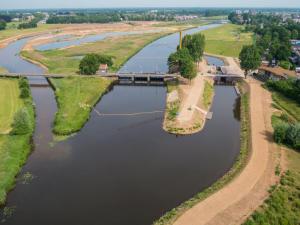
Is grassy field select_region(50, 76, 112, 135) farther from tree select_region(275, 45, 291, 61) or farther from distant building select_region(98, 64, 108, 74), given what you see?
tree select_region(275, 45, 291, 61)

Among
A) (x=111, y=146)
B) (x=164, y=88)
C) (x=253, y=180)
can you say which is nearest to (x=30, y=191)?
(x=111, y=146)

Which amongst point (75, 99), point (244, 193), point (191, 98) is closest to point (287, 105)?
point (191, 98)

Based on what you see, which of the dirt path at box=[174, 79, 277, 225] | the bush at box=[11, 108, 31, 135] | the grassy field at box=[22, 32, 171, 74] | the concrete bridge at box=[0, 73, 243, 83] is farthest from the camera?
the grassy field at box=[22, 32, 171, 74]

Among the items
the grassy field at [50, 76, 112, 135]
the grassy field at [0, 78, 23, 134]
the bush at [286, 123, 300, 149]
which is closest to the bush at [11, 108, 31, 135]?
the grassy field at [0, 78, 23, 134]

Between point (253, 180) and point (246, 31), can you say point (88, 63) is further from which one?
point (246, 31)

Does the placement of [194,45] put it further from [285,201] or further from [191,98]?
[285,201]

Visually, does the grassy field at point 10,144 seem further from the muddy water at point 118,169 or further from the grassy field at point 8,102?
the muddy water at point 118,169
